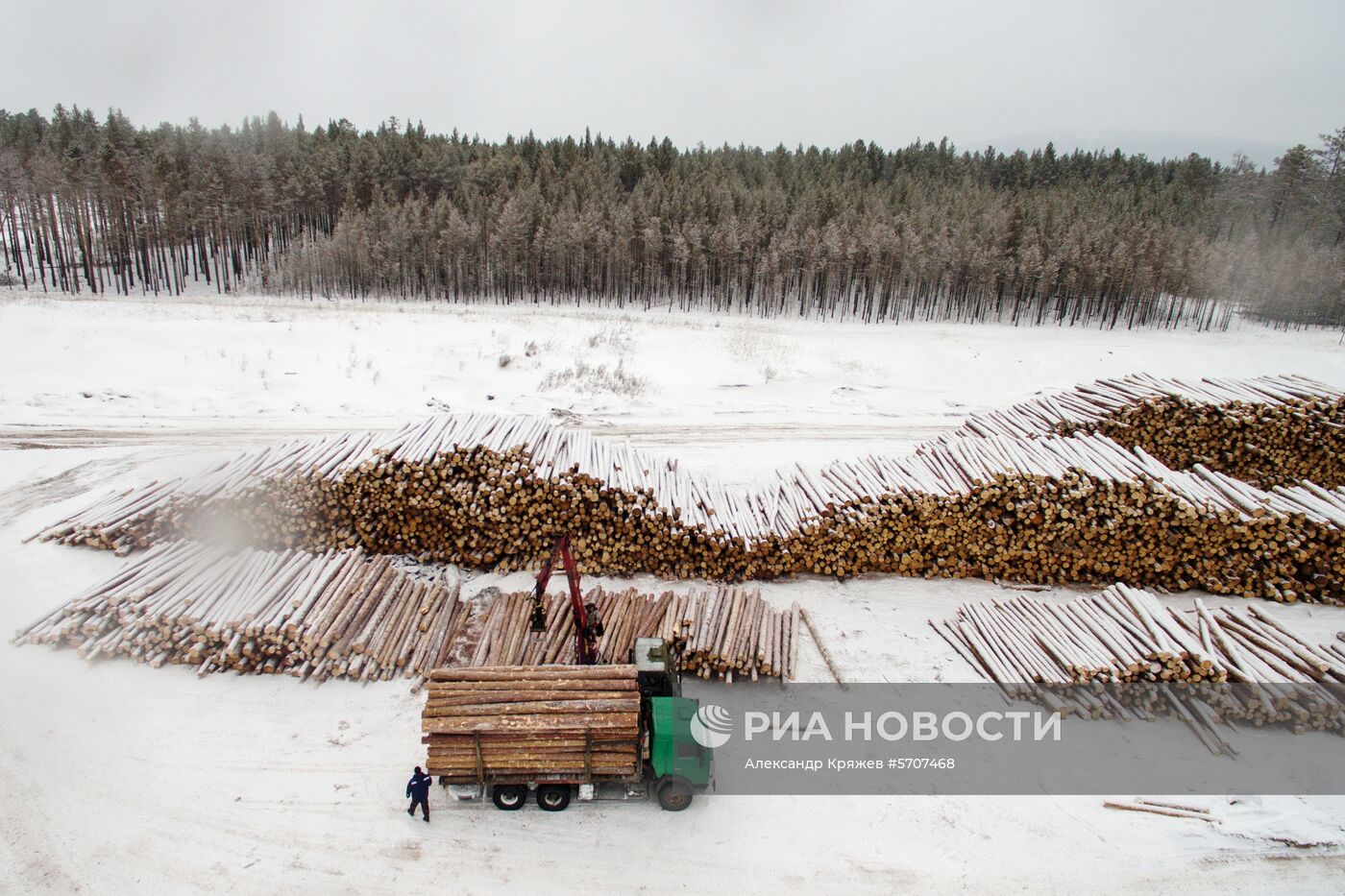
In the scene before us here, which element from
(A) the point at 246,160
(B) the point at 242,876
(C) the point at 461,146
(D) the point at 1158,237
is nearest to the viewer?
(B) the point at 242,876

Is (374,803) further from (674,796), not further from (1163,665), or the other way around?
(1163,665)

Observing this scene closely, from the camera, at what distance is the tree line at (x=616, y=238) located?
53.8m

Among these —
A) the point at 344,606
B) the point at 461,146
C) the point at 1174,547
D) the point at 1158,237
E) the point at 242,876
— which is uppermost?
the point at 461,146

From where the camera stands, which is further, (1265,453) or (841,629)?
(1265,453)

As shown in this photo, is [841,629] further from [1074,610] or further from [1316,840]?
[1316,840]

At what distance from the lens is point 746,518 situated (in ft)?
48.5

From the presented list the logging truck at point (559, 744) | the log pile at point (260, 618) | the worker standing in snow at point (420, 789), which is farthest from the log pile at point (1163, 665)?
the log pile at point (260, 618)

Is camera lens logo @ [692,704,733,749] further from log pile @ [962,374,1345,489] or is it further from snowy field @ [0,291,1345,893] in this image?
log pile @ [962,374,1345,489]

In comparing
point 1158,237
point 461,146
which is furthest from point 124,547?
point 461,146

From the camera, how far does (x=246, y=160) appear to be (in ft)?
195

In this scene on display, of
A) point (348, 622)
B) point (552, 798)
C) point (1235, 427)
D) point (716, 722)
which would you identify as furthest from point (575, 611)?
point (1235, 427)

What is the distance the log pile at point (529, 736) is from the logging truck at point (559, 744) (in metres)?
0.01

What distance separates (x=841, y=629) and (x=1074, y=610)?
166 inches

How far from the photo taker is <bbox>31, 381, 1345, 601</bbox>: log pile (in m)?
13.7
